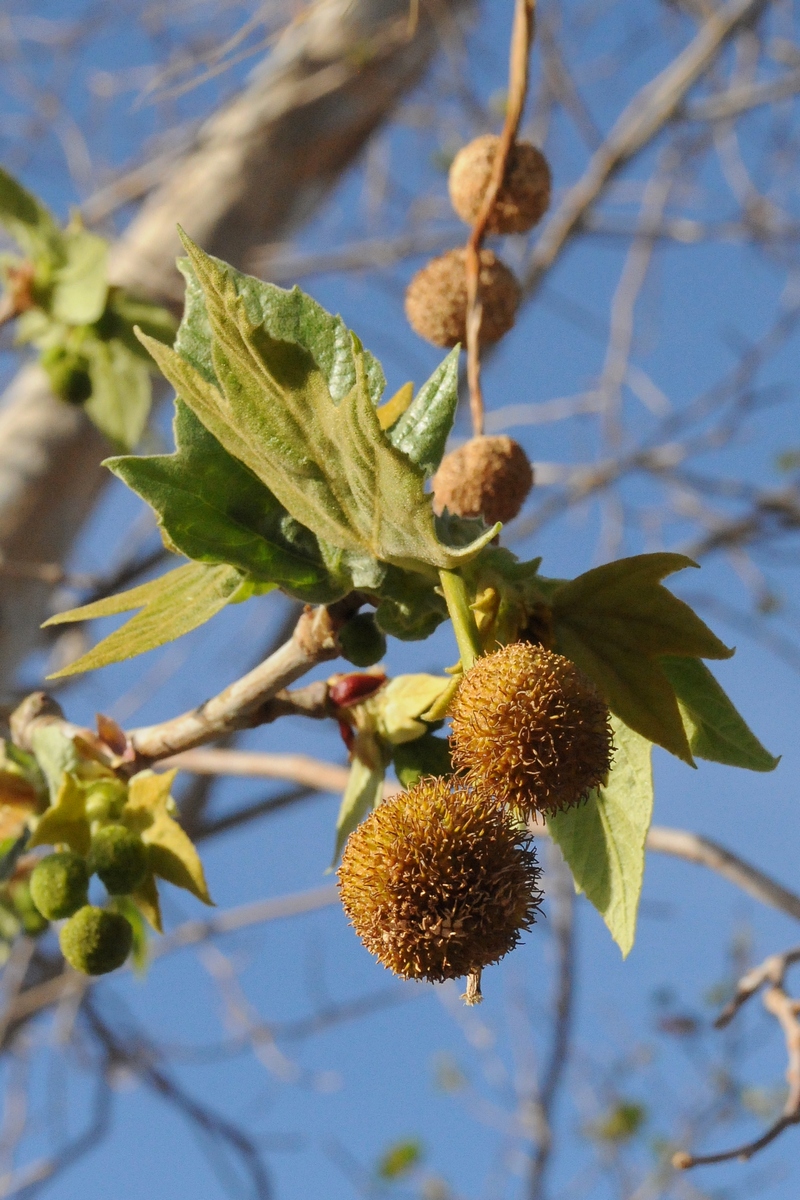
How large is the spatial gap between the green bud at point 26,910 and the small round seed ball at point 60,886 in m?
0.27

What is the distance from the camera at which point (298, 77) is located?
3590mm

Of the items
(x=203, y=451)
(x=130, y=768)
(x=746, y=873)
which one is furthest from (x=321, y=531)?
(x=746, y=873)

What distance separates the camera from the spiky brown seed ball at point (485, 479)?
1241mm

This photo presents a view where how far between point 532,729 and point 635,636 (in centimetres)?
17

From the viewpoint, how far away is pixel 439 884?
868mm

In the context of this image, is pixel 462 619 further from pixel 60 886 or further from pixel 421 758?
pixel 60 886

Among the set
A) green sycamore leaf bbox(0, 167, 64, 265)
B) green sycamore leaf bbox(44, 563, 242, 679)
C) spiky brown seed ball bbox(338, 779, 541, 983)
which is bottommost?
spiky brown seed ball bbox(338, 779, 541, 983)

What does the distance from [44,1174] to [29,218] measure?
9.49 feet

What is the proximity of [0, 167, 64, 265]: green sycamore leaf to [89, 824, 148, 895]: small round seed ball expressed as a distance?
47.7 inches

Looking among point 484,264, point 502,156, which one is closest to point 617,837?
point 484,264

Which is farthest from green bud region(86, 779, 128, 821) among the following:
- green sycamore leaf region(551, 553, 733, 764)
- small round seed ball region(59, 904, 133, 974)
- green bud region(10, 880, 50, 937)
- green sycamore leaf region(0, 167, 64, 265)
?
green sycamore leaf region(0, 167, 64, 265)

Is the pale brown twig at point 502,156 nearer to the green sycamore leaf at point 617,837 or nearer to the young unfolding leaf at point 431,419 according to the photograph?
the young unfolding leaf at point 431,419

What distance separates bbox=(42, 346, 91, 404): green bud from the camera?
2.11m

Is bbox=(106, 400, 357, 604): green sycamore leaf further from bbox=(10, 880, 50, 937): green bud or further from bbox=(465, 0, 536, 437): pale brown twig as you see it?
bbox=(10, 880, 50, 937): green bud
